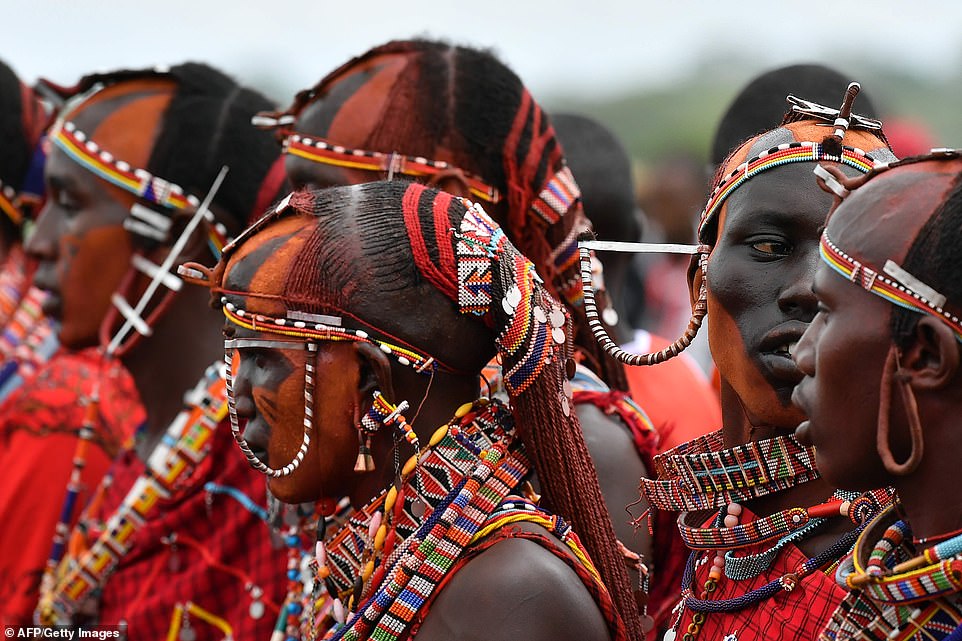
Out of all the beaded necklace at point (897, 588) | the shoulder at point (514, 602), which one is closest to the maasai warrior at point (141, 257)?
the shoulder at point (514, 602)

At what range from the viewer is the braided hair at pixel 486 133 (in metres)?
4.09

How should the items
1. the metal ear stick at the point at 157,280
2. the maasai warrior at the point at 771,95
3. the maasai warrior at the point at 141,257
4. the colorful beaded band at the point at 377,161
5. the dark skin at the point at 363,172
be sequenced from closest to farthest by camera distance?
1. the dark skin at the point at 363,172
2. the colorful beaded band at the point at 377,161
3. the maasai warrior at the point at 771,95
4. the maasai warrior at the point at 141,257
5. the metal ear stick at the point at 157,280

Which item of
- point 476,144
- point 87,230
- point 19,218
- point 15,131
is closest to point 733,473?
point 476,144

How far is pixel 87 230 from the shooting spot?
4980 mm

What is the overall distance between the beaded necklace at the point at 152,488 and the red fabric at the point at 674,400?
141cm

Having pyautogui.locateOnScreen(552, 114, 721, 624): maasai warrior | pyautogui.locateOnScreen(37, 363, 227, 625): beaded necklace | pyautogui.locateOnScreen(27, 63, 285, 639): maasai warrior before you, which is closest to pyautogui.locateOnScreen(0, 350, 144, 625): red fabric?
pyautogui.locateOnScreen(27, 63, 285, 639): maasai warrior

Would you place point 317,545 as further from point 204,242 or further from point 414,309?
point 204,242

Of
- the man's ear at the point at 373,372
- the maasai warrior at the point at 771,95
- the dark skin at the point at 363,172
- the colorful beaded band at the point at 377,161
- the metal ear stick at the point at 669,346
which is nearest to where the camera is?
the metal ear stick at the point at 669,346

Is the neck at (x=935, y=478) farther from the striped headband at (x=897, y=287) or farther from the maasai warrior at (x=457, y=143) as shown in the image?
the maasai warrior at (x=457, y=143)

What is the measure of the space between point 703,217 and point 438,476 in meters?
0.80

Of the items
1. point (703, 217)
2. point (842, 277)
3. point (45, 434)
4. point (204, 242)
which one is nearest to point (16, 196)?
point (45, 434)

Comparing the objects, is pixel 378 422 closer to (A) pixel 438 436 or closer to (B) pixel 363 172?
(A) pixel 438 436

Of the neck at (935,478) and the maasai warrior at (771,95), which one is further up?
the neck at (935,478)

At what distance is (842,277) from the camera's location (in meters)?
2.12
